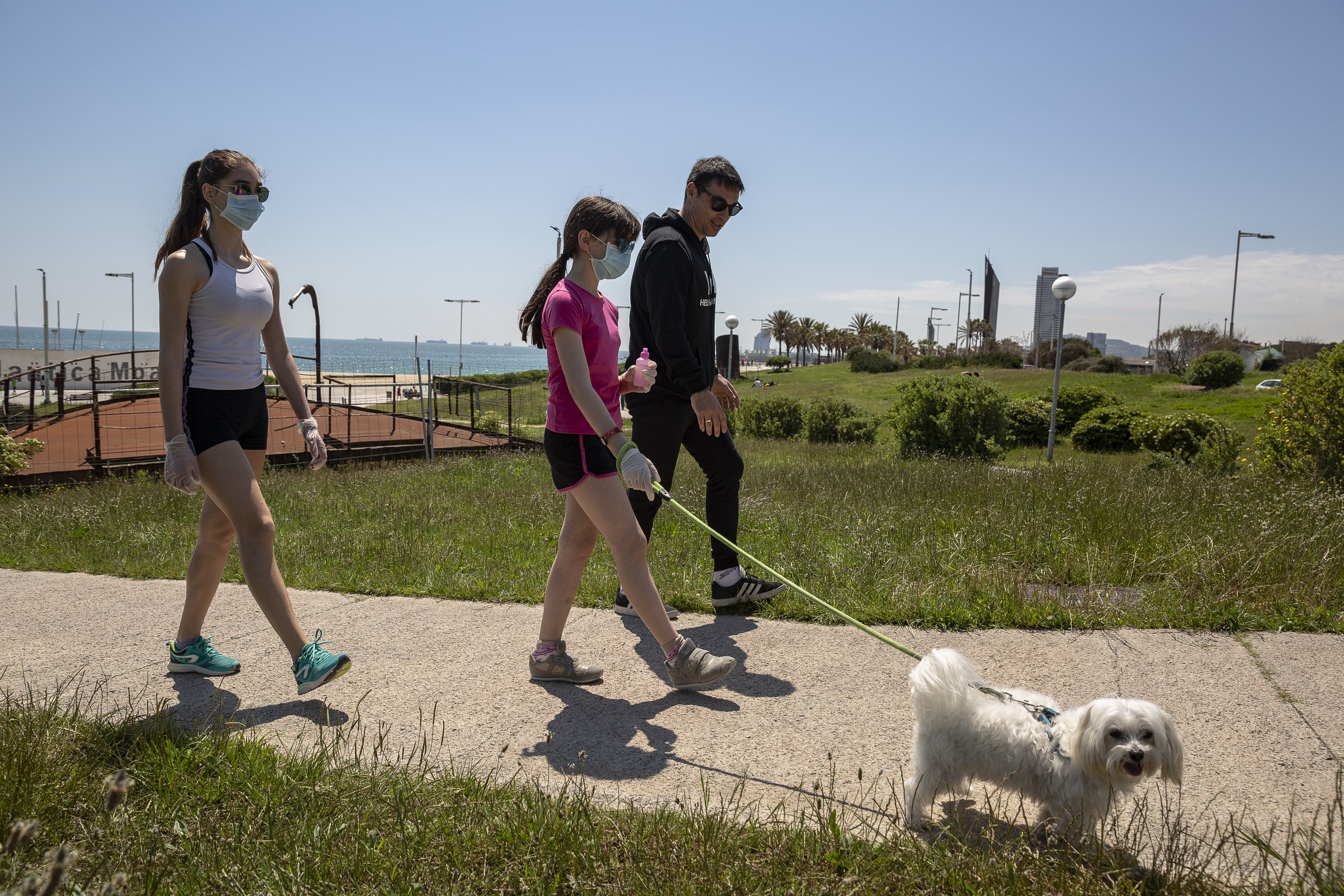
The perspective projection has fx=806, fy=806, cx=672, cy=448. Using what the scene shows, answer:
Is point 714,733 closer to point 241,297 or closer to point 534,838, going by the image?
point 534,838

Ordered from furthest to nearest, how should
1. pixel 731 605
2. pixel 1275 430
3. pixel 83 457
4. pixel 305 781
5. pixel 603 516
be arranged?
pixel 83 457
pixel 1275 430
pixel 731 605
pixel 603 516
pixel 305 781

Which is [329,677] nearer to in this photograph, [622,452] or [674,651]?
[674,651]

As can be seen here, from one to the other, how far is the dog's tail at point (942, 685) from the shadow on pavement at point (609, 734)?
3.10 feet

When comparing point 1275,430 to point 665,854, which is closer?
point 665,854

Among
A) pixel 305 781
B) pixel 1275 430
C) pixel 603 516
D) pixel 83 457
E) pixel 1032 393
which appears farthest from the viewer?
pixel 1032 393

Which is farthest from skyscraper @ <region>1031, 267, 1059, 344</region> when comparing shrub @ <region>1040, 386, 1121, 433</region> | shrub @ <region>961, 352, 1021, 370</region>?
shrub @ <region>1040, 386, 1121, 433</region>

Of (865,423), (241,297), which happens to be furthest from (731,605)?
(865,423)

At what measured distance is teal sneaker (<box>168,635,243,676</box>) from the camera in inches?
141

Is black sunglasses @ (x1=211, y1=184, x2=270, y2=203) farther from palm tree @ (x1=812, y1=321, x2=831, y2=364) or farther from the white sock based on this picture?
palm tree @ (x1=812, y1=321, x2=831, y2=364)

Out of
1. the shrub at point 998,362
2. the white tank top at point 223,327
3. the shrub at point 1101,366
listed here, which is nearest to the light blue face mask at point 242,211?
the white tank top at point 223,327

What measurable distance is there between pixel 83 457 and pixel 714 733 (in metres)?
12.7

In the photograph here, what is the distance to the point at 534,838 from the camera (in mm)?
2174

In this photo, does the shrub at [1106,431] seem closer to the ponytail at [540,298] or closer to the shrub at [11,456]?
the ponytail at [540,298]

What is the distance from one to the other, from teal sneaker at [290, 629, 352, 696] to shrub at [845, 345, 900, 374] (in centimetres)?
5637
